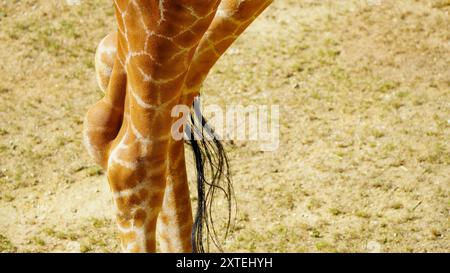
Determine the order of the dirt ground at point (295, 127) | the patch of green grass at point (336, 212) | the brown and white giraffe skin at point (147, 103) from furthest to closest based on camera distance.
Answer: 1. the patch of green grass at point (336, 212)
2. the dirt ground at point (295, 127)
3. the brown and white giraffe skin at point (147, 103)

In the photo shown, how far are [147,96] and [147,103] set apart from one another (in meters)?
0.03

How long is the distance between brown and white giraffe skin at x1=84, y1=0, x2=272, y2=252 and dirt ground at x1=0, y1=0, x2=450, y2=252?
1320 mm

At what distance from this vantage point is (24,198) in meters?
4.96

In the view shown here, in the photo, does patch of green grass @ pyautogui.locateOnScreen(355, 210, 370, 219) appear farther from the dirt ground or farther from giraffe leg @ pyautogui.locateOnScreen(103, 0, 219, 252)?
giraffe leg @ pyautogui.locateOnScreen(103, 0, 219, 252)

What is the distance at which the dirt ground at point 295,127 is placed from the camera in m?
4.69

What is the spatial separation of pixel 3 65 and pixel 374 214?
136 inches

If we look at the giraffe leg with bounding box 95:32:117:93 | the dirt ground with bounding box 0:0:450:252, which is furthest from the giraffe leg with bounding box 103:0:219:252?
the dirt ground with bounding box 0:0:450:252

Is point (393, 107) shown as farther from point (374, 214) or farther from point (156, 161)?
point (156, 161)

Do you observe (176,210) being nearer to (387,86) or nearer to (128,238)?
(128,238)

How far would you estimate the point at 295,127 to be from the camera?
562 centimetres

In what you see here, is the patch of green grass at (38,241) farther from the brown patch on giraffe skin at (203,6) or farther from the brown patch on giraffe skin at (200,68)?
the brown patch on giraffe skin at (203,6)

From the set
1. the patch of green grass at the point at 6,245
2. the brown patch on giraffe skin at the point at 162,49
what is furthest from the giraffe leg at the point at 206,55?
the patch of green grass at the point at 6,245

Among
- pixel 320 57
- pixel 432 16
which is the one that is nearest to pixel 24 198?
pixel 320 57
